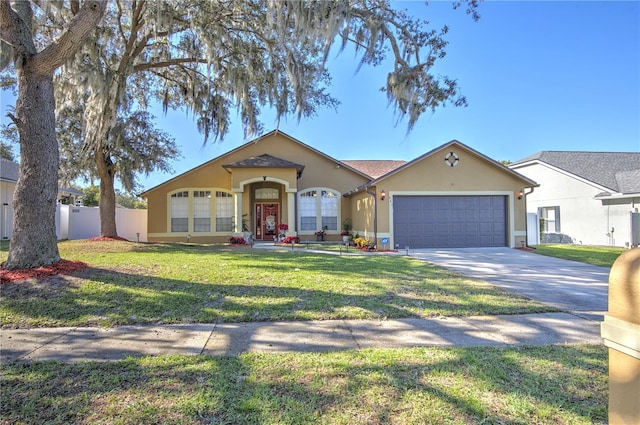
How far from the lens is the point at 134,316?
4988 millimetres

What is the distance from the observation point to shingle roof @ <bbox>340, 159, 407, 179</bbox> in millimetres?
23672

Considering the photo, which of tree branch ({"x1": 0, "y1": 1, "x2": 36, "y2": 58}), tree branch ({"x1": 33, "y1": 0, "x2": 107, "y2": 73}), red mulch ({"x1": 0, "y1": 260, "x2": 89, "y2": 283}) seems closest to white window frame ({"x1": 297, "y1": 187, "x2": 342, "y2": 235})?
red mulch ({"x1": 0, "y1": 260, "x2": 89, "y2": 283})

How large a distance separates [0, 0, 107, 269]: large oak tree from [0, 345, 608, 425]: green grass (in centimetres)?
496

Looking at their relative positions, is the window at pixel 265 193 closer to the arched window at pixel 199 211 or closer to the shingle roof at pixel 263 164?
the arched window at pixel 199 211

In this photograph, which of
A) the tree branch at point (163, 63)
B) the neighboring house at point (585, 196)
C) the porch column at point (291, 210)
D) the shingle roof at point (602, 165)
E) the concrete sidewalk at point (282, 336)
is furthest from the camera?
the shingle roof at point (602, 165)

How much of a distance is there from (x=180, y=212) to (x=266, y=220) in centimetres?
478

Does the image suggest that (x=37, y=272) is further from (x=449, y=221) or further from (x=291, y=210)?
(x=449, y=221)

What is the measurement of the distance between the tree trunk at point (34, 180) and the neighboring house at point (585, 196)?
66.3ft

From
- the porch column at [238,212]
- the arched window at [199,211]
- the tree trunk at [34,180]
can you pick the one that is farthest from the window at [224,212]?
the tree trunk at [34,180]

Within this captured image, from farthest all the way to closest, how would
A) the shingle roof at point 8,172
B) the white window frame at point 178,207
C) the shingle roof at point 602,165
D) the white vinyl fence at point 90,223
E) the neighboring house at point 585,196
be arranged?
the white vinyl fence at point 90,223 → the white window frame at point 178,207 → the shingle roof at point 602,165 → the shingle roof at point 8,172 → the neighboring house at point 585,196

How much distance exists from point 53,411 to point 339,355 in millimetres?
2484

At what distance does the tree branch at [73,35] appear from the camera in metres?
7.14

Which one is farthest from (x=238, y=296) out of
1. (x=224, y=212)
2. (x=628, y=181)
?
(x=628, y=181)

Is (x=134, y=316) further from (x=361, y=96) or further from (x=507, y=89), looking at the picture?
(x=507, y=89)
